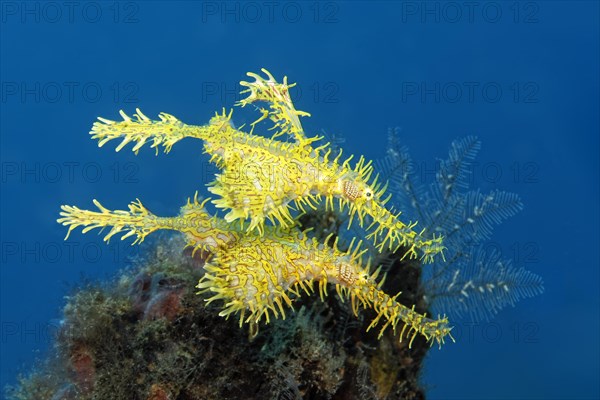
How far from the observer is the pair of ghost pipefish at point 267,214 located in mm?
3152

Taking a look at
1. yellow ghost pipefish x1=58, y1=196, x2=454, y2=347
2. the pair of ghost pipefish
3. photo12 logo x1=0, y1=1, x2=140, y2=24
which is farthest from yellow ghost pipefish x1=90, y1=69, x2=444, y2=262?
photo12 logo x1=0, y1=1, x2=140, y2=24

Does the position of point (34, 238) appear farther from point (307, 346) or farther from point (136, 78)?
point (307, 346)

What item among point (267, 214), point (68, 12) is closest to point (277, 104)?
point (267, 214)

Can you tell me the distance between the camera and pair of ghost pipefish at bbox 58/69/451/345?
10.3 feet

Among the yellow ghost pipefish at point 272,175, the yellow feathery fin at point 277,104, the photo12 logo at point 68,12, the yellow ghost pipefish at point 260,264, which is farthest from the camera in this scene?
the photo12 logo at point 68,12

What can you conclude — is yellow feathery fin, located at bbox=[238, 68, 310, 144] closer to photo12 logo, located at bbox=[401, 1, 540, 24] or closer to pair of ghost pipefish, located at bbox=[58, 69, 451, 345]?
pair of ghost pipefish, located at bbox=[58, 69, 451, 345]

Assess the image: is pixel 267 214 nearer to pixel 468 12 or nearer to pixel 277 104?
pixel 277 104

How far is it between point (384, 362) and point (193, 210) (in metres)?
2.48

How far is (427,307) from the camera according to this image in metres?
5.57

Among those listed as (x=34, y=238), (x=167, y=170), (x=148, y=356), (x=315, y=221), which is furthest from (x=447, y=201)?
(x=34, y=238)

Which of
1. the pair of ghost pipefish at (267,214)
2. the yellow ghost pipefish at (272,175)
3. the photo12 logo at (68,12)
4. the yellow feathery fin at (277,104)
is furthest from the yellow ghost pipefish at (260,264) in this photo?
the photo12 logo at (68,12)

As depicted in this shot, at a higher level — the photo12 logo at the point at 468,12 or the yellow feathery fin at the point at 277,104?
the photo12 logo at the point at 468,12

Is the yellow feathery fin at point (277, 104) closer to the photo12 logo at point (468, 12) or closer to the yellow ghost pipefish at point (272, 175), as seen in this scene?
the yellow ghost pipefish at point (272, 175)

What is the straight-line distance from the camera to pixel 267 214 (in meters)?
3.04
